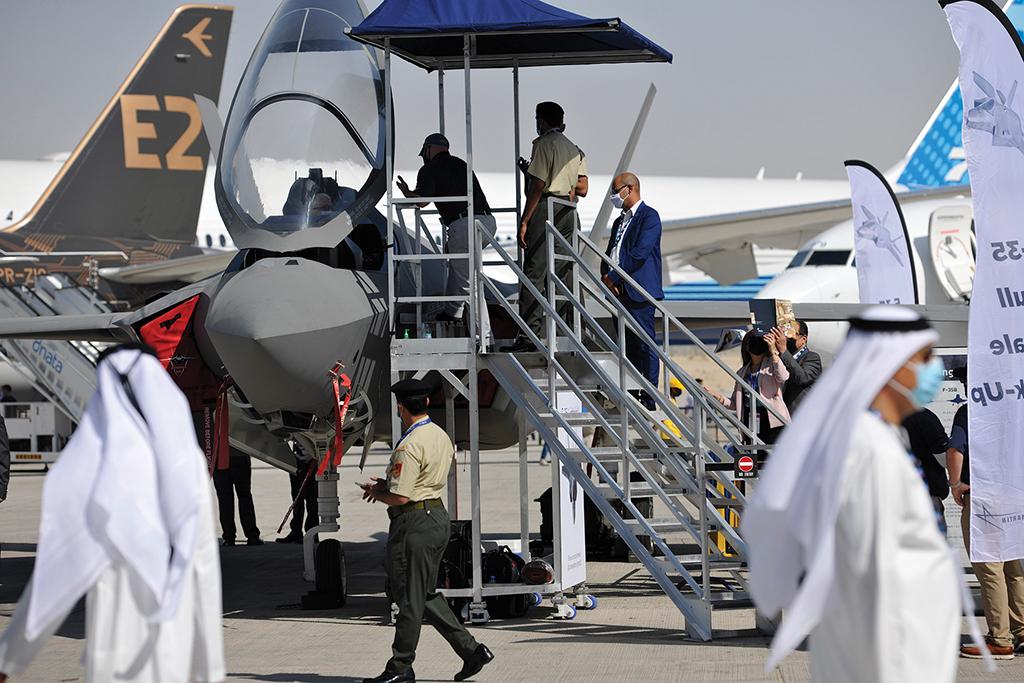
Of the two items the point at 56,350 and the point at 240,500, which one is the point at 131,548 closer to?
the point at 240,500

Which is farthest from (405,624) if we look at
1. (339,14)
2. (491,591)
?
(339,14)

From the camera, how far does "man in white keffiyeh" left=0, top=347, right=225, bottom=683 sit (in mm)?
4621

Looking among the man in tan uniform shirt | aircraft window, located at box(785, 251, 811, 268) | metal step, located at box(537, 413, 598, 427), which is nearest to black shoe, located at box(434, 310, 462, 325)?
the man in tan uniform shirt

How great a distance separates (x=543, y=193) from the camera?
35.0 feet

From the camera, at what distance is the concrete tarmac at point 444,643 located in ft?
26.6

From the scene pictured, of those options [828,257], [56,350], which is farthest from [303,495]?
[828,257]

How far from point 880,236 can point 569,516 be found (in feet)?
20.9

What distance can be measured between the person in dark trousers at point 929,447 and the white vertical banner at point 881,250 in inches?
252

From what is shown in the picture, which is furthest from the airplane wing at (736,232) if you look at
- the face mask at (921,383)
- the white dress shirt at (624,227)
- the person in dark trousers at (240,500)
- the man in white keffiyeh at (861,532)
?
the man in white keffiyeh at (861,532)

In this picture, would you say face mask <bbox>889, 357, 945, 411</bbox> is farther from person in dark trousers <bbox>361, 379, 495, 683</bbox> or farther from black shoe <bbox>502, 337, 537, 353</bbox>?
black shoe <bbox>502, 337, 537, 353</bbox>

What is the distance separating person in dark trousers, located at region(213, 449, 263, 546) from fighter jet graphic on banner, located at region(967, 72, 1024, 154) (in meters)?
9.95

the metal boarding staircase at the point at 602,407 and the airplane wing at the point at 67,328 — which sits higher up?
the airplane wing at the point at 67,328

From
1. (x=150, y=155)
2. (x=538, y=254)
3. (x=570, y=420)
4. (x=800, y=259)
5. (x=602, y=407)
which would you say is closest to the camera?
(x=570, y=420)

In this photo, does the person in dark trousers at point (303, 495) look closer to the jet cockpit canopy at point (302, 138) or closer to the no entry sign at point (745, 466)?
the jet cockpit canopy at point (302, 138)
